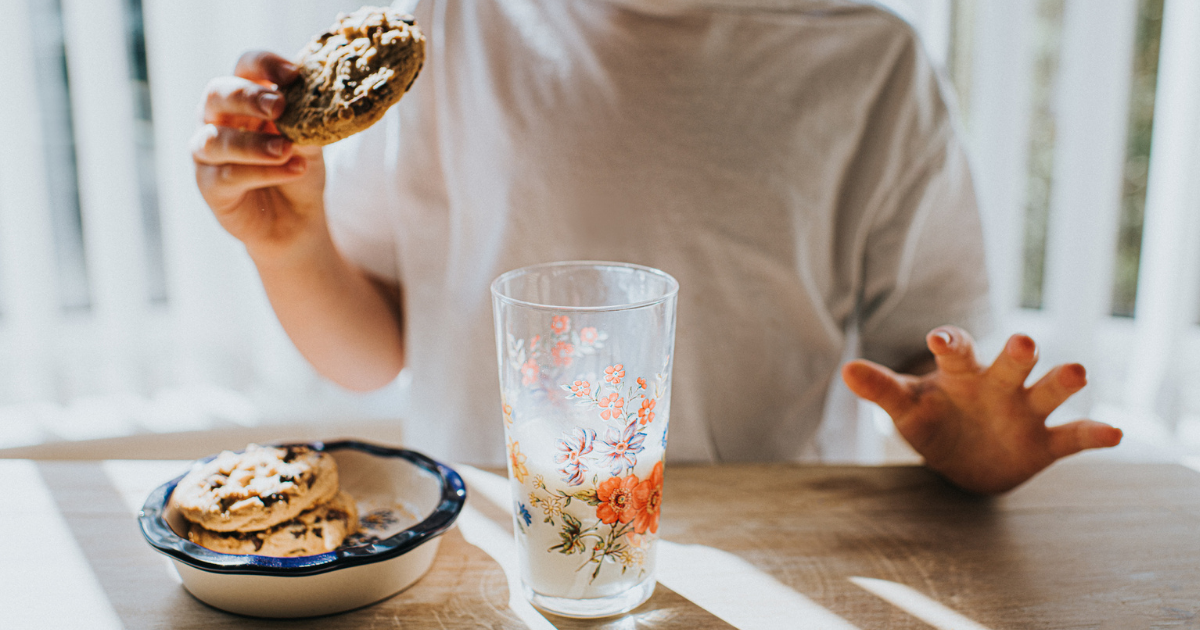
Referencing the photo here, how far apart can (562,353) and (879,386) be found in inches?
10.8

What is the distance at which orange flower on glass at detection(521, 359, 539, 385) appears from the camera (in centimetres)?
48

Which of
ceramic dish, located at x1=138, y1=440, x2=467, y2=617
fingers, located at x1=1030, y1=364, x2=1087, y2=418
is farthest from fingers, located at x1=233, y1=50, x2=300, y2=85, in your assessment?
fingers, located at x1=1030, y1=364, x2=1087, y2=418

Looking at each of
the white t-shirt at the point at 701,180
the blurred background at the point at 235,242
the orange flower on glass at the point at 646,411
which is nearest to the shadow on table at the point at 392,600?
the orange flower on glass at the point at 646,411

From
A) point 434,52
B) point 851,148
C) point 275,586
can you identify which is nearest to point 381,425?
point 434,52

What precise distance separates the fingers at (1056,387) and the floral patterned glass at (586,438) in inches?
11.7

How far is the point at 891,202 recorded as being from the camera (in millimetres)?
854

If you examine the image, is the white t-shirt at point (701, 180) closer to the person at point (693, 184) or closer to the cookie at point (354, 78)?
the person at point (693, 184)

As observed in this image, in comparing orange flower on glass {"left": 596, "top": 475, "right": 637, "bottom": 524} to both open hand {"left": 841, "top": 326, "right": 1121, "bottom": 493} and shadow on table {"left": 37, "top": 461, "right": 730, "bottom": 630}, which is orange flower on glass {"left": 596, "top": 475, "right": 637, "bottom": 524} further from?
open hand {"left": 841, "top": 326, "right": 1121, "bottom": 493}

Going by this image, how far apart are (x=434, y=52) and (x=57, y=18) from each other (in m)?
1.00

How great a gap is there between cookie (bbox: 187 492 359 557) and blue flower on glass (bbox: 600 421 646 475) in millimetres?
181

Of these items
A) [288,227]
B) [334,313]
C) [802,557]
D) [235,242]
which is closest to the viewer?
[802,557]

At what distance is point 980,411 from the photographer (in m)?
0.65

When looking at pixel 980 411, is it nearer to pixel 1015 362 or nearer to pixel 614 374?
pixel 1015 362

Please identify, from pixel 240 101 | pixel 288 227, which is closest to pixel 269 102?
pixel 240 101
